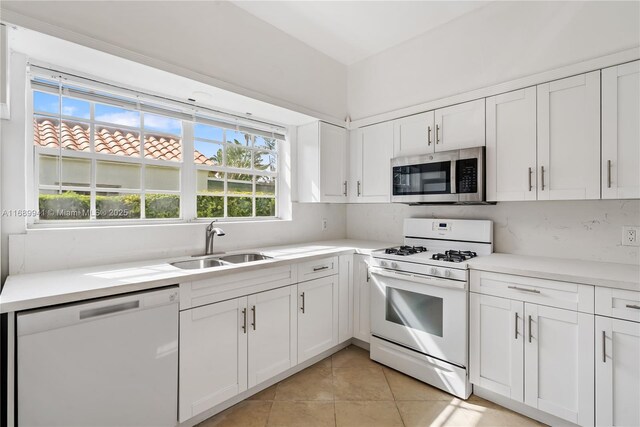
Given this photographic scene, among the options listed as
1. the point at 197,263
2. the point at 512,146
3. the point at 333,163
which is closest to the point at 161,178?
the point at 197,263

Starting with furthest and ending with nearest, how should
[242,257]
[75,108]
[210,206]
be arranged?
[210,206] < [242,257] < [75,108]

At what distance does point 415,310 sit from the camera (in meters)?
2.27

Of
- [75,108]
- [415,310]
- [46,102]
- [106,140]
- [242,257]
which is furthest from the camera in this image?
[242,257]

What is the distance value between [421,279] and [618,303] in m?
1.03

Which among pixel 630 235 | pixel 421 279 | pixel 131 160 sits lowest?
pixel 421 279

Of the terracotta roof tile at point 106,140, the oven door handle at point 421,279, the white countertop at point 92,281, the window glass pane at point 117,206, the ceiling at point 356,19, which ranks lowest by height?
the oven door handle at point 421,279

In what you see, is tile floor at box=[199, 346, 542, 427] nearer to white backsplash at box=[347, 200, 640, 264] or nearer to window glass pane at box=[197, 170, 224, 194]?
white backsplash at box=[347, 200, 640, 264]

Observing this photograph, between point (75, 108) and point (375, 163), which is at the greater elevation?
point (75, 108)

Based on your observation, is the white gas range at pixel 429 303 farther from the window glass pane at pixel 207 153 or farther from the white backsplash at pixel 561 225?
the window glass pane at pixel 207 153

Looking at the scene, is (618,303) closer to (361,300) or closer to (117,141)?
(361,300)

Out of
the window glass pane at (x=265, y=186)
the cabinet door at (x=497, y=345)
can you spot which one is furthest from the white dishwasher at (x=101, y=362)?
the cabinet door at (x=497, y=345)

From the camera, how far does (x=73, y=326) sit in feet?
4.30

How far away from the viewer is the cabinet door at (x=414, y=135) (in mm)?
2537

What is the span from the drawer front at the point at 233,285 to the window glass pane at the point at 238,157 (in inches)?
45.8
